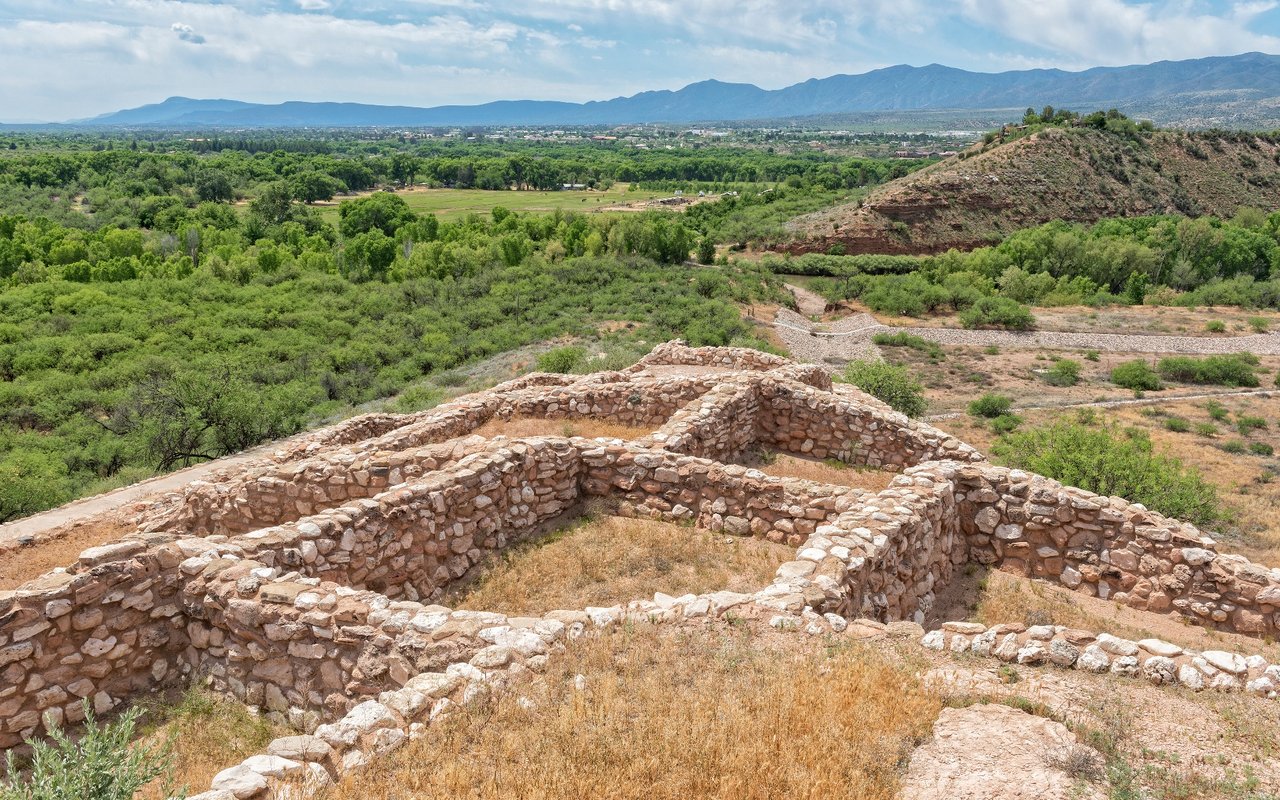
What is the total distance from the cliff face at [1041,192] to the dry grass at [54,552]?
85216 mm

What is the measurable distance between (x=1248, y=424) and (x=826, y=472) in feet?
111

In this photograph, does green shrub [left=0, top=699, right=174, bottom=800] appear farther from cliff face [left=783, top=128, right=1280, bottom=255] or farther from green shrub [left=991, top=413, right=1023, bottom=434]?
cliff face [left=783, top=128, right=1280, bottom=255]

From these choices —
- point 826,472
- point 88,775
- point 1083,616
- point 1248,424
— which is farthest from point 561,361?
point 1248,424

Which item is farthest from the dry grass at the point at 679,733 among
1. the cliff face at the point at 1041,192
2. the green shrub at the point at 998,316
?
the cliff face at the point at 1041,192

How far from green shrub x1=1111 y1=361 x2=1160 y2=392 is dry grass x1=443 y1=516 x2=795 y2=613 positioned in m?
42.6

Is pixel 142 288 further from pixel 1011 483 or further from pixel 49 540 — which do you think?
pixel 1011 483

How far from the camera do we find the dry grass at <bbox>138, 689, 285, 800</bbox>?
606 centimetres

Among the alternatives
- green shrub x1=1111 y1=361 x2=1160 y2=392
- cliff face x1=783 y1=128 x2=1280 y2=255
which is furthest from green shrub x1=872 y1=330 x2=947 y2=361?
cliff face x1=783 y1=128 x2=1280 y2=255

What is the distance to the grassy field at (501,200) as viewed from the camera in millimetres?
117469

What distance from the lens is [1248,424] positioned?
116 ft

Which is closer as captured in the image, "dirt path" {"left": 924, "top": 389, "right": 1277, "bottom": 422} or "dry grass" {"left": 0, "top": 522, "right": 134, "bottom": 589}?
"dry grass" {"left": 0, "top": 522, "right": 134, "bottom": 589}

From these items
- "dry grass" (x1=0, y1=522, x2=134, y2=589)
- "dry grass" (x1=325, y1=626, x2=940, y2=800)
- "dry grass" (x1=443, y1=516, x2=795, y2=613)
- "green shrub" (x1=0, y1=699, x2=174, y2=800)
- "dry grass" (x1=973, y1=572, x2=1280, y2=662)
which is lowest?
"dry grass" (x1=0, y1=522, x2=134, y2=589)

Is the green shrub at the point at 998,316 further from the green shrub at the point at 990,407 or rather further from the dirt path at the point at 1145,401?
the green shrub at the point at 990,407

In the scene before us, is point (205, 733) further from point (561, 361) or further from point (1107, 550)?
point (561, 361)
